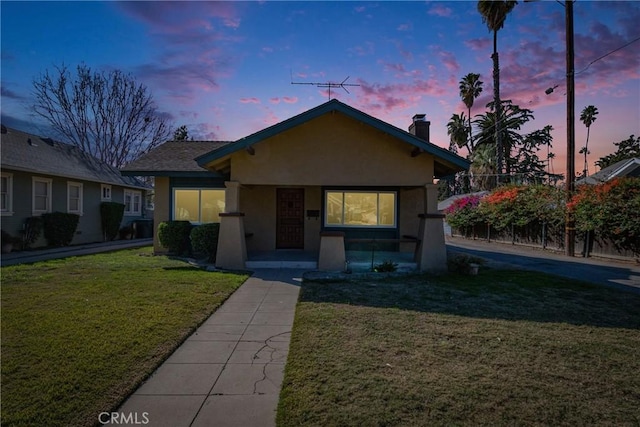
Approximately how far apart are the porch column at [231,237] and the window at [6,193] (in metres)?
9.46

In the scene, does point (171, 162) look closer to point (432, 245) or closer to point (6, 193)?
point (6, 193)

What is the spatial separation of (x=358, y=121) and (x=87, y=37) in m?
11.2

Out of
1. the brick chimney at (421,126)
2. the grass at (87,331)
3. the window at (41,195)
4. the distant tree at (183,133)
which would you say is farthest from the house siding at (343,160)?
the distant tree at (183,133)

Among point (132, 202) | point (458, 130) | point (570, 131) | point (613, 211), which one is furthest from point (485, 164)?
point (132, 202)

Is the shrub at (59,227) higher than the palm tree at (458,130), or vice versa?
the palm tree at (458,130)

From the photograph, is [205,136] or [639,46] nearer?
[639,46]

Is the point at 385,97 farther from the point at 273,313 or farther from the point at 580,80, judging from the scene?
the point at 273,313

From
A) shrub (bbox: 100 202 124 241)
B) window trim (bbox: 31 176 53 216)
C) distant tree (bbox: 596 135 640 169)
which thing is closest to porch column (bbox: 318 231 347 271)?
window trim (bbox: 31 176 53 216)

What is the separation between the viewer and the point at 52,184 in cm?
1498

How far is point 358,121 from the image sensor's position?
9273 mm

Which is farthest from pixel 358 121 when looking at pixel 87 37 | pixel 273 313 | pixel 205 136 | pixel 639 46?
pixel 205 136

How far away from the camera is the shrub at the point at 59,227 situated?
14462mm

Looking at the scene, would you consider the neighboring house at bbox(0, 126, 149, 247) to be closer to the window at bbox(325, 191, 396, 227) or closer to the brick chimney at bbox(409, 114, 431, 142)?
the window at bbox(325, 191, 396, 227)

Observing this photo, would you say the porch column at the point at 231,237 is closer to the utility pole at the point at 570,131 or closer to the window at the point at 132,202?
the utility pole at the point at 570,131
